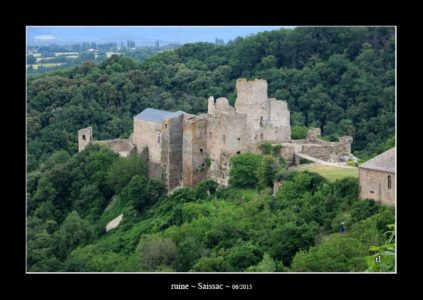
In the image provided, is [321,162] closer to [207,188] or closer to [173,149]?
[207,188]

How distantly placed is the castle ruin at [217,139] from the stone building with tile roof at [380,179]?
561 cm

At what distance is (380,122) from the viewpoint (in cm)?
4656

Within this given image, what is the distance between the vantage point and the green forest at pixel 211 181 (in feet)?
76.5

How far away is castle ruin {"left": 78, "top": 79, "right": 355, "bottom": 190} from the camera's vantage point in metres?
29.8

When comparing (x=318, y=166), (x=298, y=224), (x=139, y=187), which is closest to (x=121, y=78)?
(x=139, y=187)

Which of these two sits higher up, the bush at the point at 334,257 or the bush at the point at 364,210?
the bush at the point at 364,210

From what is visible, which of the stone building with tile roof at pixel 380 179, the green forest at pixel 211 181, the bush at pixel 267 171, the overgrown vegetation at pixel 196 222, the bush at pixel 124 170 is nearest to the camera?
the overgrown vegetation at pixel 196 222

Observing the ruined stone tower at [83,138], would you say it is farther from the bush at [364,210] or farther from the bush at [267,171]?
the bush at [364,210]

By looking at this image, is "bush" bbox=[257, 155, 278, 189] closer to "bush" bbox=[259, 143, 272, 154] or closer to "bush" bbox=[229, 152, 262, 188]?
"bush" bbox=[229, 152, 262, 188]

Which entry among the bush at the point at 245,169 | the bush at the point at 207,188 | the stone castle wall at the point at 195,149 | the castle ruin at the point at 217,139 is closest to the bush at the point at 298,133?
the castle ruin at the point at 217,139

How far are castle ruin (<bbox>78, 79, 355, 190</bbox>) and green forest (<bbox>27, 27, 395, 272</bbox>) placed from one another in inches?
24.2

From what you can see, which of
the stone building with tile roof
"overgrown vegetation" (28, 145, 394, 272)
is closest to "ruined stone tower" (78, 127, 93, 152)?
"overgrown vegetation" (28, 145, 394, 272)

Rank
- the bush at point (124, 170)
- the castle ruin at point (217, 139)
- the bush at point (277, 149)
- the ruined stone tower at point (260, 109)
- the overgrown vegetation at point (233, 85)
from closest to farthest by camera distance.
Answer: the bush at point (277, 149) → the castle ruin at point (217, 139) → the ruined stone tower at point (260, 109) → the bush at point (124, 170) → the overgrown vegetation at point (233, 85)
